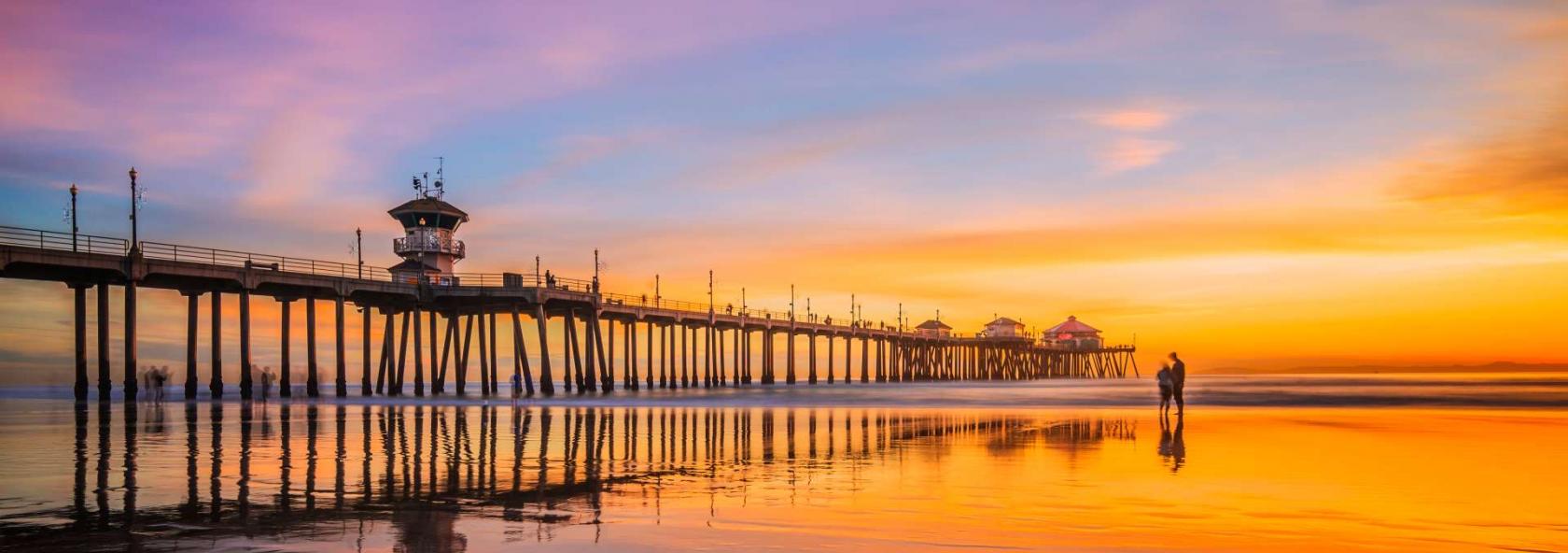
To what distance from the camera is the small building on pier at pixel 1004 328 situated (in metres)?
182

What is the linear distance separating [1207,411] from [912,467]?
20838 mm

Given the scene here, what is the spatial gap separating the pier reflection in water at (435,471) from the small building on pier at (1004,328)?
15608 centimetres

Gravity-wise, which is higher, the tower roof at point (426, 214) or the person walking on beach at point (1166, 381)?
the tower roof at point (426, 214)

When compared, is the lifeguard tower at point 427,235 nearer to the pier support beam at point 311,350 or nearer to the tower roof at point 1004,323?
the pier support beam at point 311,350

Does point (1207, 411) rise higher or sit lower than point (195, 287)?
lower

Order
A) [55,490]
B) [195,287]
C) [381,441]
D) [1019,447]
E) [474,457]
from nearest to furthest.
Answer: [55,490] < [474,457] < [1019,447] < [381,441] < [195,287]

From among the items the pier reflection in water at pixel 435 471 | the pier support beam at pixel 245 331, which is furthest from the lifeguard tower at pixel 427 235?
the pier reflection in water at pixel 435 471

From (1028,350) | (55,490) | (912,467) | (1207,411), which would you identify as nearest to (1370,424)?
(1207,411)

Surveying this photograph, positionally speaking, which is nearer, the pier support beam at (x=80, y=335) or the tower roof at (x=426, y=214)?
the pier support beam at (x=80, y=335)

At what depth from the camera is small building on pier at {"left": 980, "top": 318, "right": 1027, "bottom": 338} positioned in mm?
182500

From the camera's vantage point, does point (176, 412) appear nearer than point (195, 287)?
Yes

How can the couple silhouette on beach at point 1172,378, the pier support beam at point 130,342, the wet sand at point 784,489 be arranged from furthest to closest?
the pier support beam at point 130,342 < the couple silhouette on beach at point 1172,378 < the wet sand at point 784,489

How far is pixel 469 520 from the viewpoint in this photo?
10453mm

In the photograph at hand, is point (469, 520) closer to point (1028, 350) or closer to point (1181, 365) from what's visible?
point (1181, 365)
